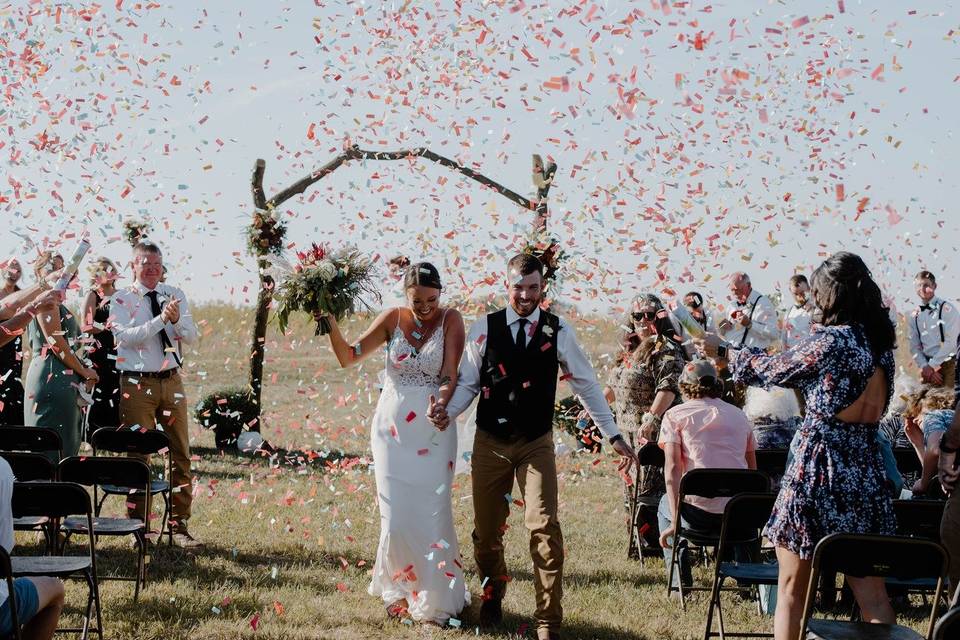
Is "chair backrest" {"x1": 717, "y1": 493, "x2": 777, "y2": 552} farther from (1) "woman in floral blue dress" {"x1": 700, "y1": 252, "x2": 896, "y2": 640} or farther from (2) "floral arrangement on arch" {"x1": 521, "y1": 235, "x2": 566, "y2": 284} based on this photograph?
(2) "floral arrangement on arch" {"x1": 521, "y1": 235, "x2": 566, "y2": 284}

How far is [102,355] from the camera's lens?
37.5ft

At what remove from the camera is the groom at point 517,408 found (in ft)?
18.7

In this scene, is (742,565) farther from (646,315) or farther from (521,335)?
(646,315)

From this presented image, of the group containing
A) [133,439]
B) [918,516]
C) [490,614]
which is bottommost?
[490,614]

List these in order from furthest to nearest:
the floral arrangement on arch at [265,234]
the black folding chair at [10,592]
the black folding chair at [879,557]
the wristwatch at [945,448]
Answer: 1. the floral arrangement on arch at [265,234]
2. the wristwatch at [945,448]
3. the black folding chair at [879,557]
4. the black folding chair at [10,592]

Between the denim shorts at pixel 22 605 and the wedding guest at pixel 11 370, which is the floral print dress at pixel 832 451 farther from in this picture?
the wedding guest at pixel 11 370

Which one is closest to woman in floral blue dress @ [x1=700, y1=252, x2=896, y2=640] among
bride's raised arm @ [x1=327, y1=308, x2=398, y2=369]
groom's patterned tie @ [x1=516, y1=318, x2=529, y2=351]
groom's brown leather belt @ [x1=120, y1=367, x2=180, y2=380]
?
groom's patterned tie @ [x1=516, y1=318, x2=529, y2=351]

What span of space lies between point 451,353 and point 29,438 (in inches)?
147

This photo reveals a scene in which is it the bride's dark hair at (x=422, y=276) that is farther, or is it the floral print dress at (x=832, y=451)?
the bride's dark hair at (x=422, y=276)

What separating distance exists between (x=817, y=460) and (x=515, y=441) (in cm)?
203

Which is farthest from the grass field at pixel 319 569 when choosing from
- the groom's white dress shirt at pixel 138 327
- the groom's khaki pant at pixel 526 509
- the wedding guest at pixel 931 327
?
the wedding guest at pixel 931 327

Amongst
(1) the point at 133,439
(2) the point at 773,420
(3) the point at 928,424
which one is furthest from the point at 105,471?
(2) the point at 773,420

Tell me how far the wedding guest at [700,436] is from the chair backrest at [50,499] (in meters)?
3.79

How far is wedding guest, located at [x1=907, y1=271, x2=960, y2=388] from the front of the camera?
39.8 feet
